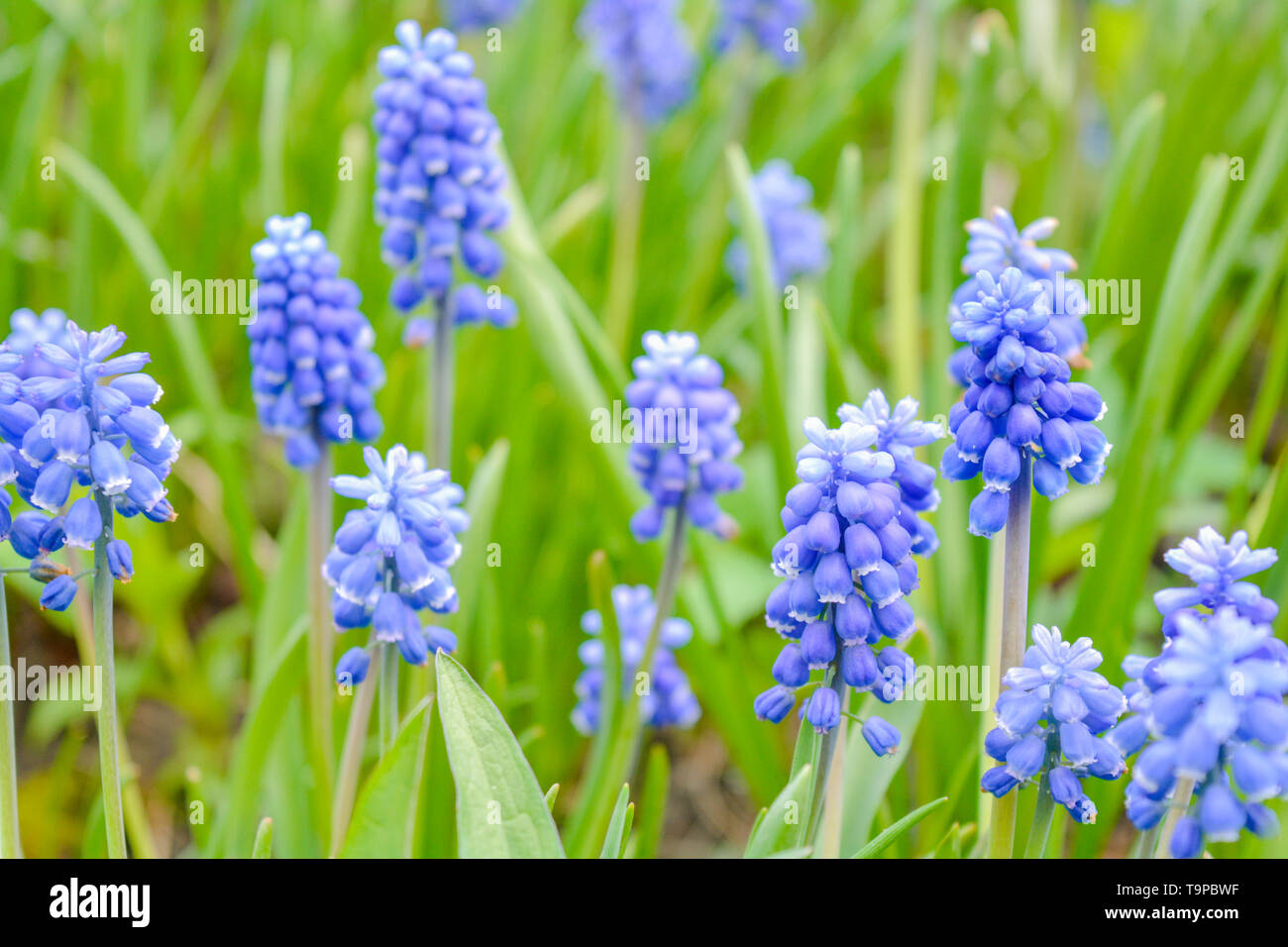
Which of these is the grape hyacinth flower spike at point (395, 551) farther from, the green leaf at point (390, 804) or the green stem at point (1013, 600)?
the green stem at point (1013, 600)

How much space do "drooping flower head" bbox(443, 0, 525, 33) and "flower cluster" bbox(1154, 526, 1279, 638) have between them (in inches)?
203

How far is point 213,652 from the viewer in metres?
4.24

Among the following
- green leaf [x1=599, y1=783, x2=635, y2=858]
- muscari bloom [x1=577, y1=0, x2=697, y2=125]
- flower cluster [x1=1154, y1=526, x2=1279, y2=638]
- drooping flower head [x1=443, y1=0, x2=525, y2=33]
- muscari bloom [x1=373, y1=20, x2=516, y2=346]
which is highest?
drooping flower head [x1=443, y1=0, x2=525, y2=33]

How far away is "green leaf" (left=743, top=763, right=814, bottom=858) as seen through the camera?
2053 mm

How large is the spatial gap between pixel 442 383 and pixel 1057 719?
63.4 inches

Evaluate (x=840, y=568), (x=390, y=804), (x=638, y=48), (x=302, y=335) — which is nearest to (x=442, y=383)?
(x=302, y=335)

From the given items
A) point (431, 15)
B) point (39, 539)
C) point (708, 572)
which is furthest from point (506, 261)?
point (431, 15)

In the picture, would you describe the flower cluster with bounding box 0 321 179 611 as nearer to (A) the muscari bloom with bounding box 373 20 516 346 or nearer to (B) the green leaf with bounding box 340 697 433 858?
(B) the green leaf with bounding box 340 697 433 858

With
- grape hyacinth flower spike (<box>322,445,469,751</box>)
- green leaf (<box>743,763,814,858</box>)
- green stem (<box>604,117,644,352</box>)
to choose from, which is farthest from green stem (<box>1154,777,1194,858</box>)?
green stem (<box>604,117,644,352</box>)

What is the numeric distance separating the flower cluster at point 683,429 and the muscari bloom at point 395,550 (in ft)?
1.78

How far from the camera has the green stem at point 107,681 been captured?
1.95 metres

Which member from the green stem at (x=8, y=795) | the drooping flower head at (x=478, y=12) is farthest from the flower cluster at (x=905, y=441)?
the drooping flower head at (x=478, y=12)

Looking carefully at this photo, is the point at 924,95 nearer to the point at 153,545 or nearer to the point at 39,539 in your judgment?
the point at 153,545

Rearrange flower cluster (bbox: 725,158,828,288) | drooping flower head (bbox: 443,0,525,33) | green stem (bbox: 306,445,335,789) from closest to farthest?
green stem (bbox: 306,445,335,789) → flower cluster (bbox: 725,158,828,288) → drooping flower head (bbox: 443,0,525,33)
